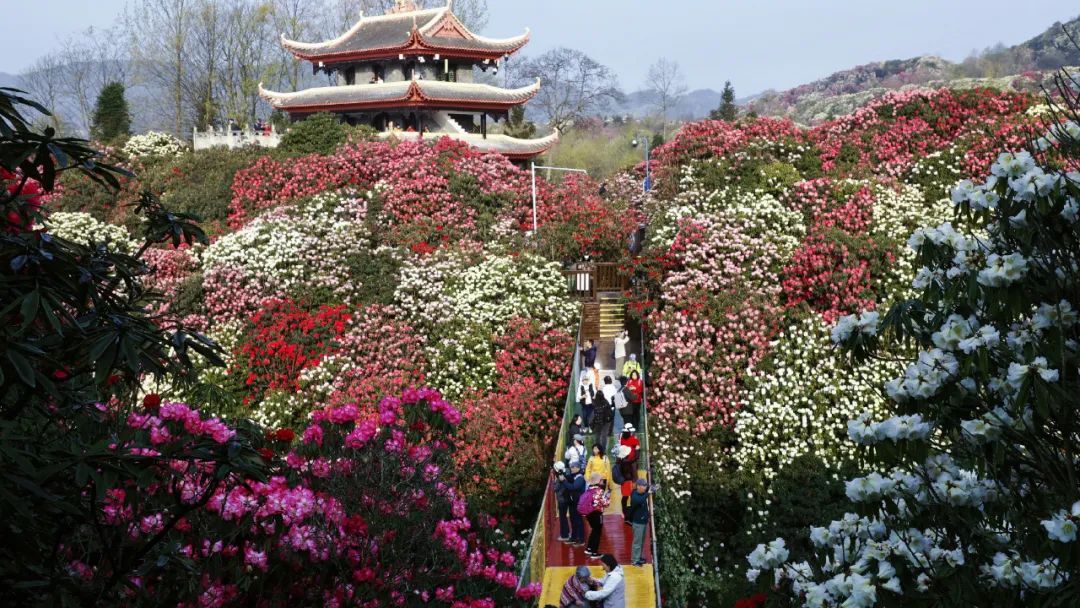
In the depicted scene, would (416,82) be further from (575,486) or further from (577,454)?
(575,486)

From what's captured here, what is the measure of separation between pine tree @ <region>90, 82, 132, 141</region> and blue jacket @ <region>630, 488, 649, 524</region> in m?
31.3

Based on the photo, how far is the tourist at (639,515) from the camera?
13.9 meters

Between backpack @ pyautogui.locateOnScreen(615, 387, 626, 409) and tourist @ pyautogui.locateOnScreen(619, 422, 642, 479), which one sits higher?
backpack @ pyautogui.locateOnScreen(615, 387, 626, 409)

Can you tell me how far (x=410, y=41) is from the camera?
34.4 metres

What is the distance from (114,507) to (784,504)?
1067 cm

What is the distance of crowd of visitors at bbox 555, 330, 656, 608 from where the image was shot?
39.2 feet

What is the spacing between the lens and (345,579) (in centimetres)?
747

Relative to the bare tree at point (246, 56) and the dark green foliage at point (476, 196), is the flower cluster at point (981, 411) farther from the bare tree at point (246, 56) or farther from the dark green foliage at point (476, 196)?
the bare tree at point (246, 56)

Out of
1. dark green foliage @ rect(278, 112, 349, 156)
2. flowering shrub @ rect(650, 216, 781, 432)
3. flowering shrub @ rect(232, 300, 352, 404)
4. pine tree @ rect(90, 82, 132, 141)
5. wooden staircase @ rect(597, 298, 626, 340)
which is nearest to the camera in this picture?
flowering shrub @ rect(650, 216, 781, 432)

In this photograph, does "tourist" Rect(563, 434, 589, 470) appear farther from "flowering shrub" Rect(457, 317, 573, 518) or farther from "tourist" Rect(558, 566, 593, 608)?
"tourist" Rect(558, 566, 593, 608)

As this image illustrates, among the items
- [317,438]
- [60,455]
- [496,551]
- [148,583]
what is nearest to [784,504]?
[496,551]

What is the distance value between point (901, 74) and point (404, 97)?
9345cm

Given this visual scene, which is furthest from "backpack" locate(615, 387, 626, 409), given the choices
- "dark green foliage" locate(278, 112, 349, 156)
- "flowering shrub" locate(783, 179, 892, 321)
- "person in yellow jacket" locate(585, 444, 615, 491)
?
"dark green foliage" locate(278, 112, 349, 156)

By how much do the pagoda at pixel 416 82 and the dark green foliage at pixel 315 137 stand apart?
3.24 m
